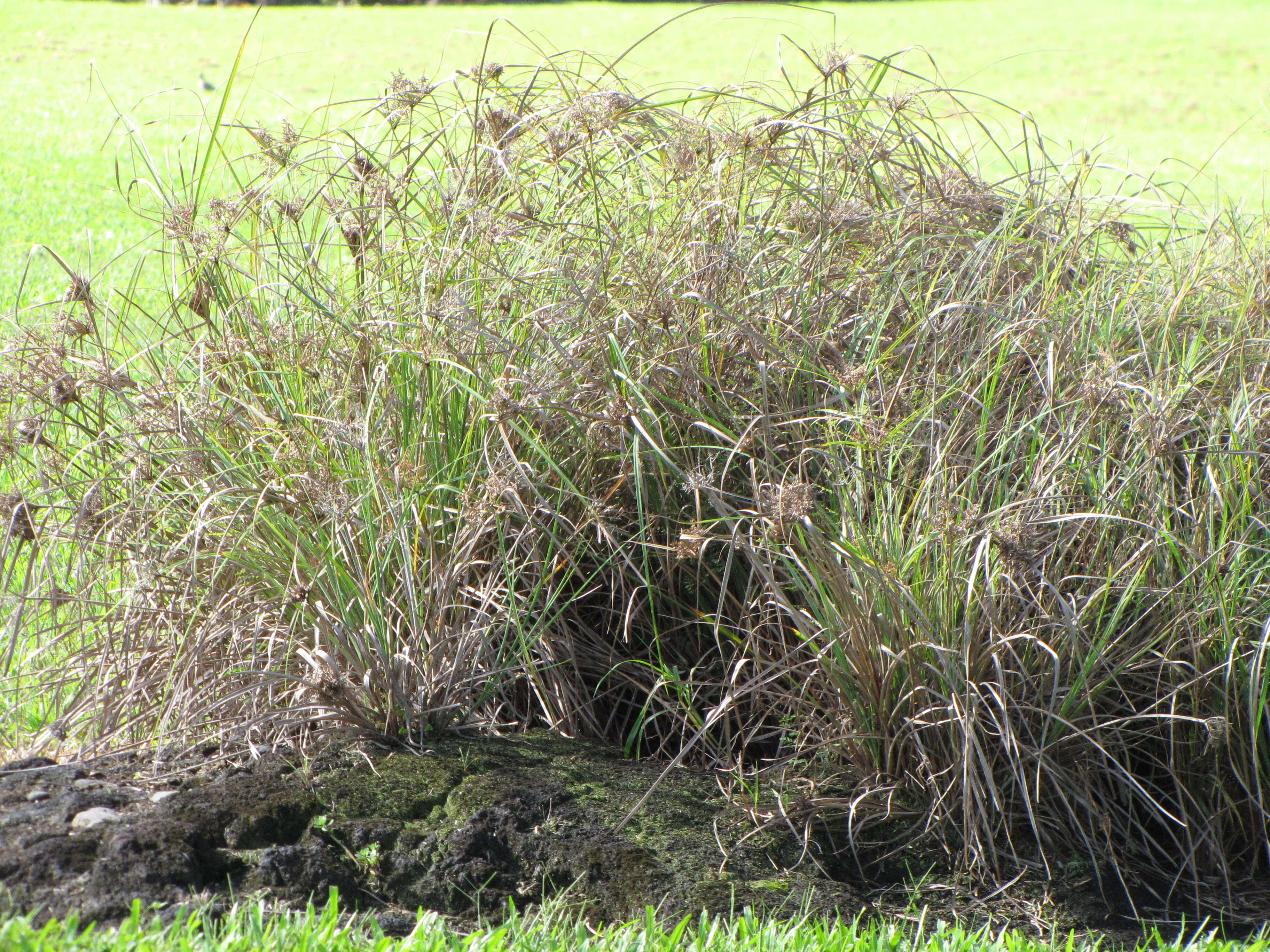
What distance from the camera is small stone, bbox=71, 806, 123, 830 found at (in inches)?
85.0

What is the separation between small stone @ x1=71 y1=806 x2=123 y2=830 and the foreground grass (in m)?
0.27

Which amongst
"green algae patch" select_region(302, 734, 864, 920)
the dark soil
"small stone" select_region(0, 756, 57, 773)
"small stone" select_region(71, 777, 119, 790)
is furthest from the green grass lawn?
"green algae patch" select_region(302, 734, 864, 920)

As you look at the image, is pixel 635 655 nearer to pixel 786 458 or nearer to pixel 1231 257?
pixel 786 458

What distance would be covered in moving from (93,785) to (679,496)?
1.53 meters

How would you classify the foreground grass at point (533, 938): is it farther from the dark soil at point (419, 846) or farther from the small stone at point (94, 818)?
the small stone at point (94, 818)

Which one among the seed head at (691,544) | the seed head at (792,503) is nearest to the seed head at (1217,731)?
the seed head at (792,503)

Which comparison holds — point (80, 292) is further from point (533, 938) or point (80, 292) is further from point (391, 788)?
point (533, 938)

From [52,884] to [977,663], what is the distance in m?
1.90

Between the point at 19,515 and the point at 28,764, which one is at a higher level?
the point at 19,515

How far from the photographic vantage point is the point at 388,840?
2.27m

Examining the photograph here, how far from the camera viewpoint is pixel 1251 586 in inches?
102

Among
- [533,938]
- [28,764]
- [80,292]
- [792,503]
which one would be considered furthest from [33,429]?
[792,503]

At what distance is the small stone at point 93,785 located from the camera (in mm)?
2305

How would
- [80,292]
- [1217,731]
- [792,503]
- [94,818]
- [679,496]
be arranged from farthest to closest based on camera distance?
[679,496] < [80,292] < [1217,731] < [792,503] < [94,818]
